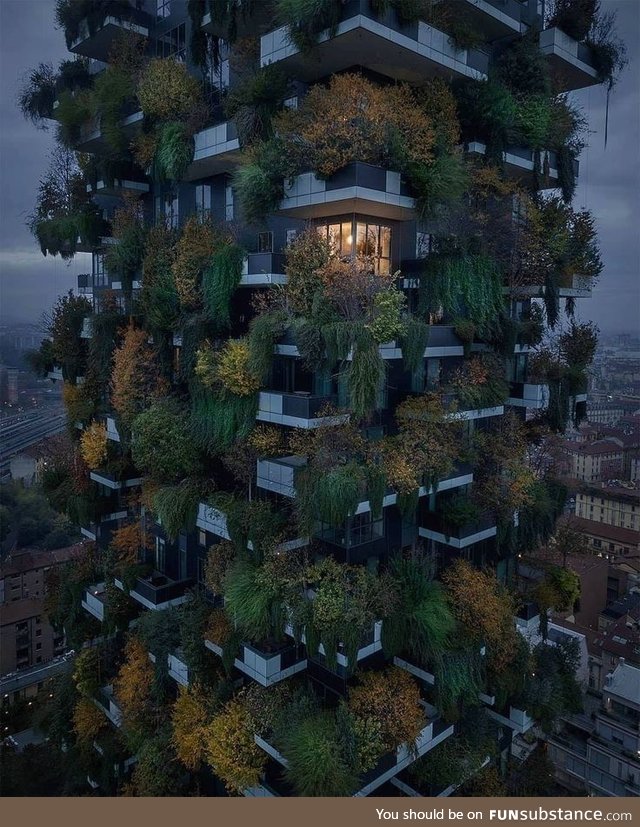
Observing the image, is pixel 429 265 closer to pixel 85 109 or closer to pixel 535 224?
pixel 535 224

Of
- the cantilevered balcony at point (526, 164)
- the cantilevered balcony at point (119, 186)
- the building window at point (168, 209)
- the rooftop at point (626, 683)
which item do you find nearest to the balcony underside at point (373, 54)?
the cantilevered balcony at point (526, 164)

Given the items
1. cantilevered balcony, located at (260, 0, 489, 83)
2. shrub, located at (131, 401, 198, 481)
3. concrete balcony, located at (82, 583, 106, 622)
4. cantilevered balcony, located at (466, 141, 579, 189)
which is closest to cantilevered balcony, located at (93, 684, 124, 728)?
concrete balcony, located at (82, 583, 106, 622)

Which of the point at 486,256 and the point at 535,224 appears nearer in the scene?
the point at 486,256

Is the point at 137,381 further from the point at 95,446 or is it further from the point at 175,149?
the point at 175,149

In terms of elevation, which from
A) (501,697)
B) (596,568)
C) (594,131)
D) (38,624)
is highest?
(594,131)

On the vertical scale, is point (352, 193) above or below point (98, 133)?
below

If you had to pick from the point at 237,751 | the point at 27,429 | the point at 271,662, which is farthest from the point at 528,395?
the point at 27,429
